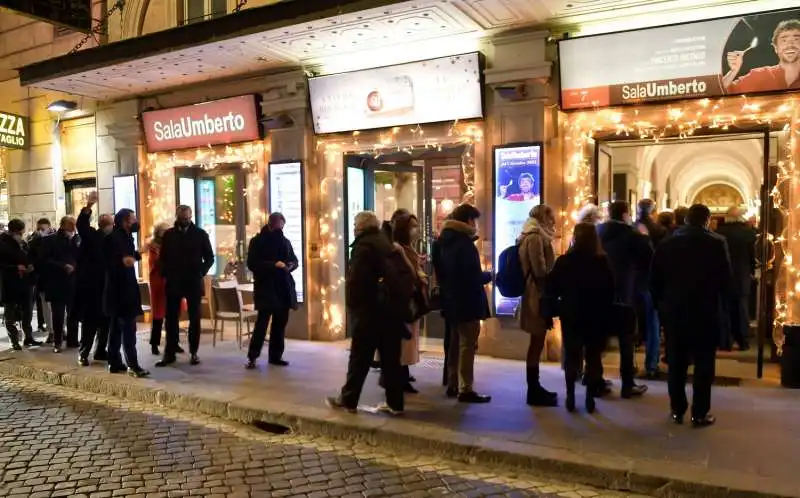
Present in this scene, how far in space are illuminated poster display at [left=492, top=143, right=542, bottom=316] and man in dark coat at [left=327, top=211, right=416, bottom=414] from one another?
8.19ft

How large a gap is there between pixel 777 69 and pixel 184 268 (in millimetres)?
6683

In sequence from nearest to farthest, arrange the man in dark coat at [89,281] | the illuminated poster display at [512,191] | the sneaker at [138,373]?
1. the sneaker at [138,373]
2. the illuminated poster display at [512,191]
3. the man in dark coat at [89,281]

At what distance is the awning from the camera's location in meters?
7.07

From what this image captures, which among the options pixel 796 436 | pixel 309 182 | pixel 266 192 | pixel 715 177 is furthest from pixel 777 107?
pixel 715 177

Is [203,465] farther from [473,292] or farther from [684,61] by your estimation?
[684,61]

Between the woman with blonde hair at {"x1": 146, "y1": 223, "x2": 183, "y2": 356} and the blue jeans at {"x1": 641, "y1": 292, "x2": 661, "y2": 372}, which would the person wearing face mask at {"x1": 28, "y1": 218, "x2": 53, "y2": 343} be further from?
the blue jeans at {"x1": 641, "y1": 292, "x2": 661, "y2": 372}

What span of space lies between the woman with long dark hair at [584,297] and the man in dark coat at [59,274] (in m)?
6.61

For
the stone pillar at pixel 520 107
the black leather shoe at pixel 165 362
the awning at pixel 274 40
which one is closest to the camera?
the awning at pixel 274 40

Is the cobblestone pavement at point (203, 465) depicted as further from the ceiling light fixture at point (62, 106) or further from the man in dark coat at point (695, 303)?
the ceiling light fixture at point (62, 106)

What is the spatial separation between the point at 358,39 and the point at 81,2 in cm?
514

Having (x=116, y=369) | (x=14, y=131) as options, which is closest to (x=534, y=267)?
(x=116, y=369)

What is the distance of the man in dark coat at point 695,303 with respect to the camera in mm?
5141

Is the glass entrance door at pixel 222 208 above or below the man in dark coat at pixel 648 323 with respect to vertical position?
above

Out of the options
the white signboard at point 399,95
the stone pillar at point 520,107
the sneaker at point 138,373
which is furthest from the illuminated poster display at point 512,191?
the sneaker at point 138,373
